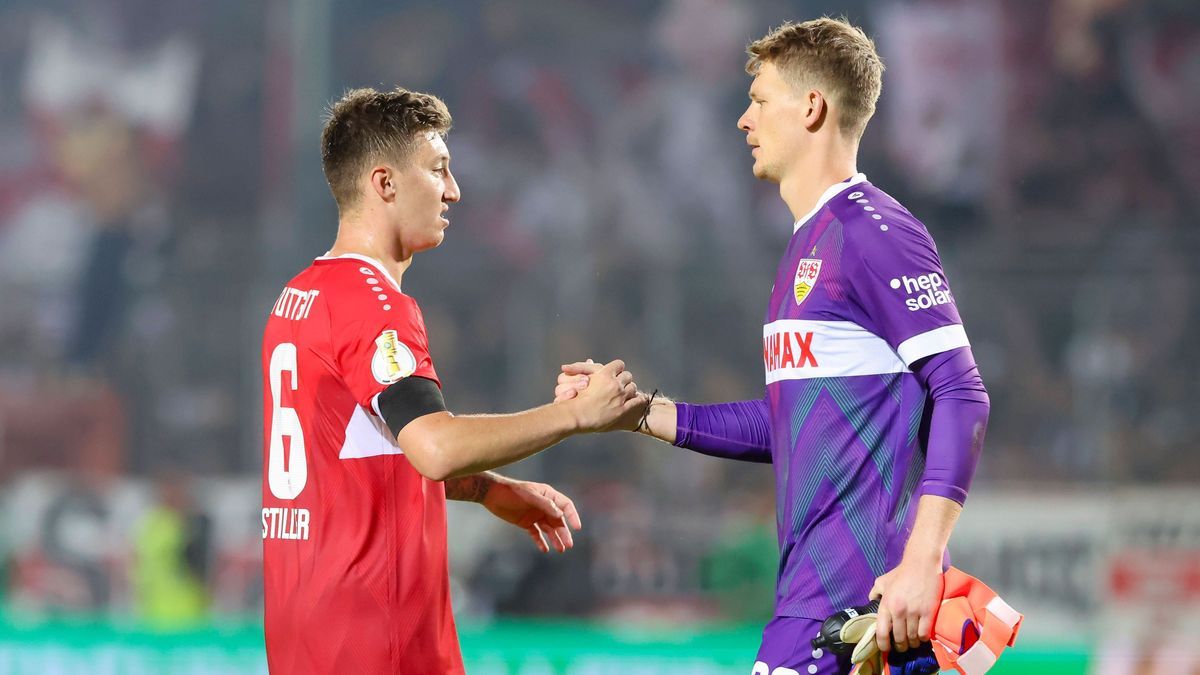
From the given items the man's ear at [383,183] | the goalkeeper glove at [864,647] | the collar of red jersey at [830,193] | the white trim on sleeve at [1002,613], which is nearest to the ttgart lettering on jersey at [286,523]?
the man's ear at [383,183]

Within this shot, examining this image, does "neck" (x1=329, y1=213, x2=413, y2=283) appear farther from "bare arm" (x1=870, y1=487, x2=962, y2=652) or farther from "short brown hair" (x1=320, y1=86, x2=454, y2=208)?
"bare arm" (x1=870, y1=487, x2=962, y2=652)

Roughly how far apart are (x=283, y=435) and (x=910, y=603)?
149cm

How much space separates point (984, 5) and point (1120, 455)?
12.5 feet

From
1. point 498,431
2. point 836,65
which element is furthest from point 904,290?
point 498,431

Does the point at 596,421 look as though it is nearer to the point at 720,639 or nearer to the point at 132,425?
the point at 720,639

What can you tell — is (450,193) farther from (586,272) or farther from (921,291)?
(586,272)

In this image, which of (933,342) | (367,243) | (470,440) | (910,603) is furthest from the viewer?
(367,243)

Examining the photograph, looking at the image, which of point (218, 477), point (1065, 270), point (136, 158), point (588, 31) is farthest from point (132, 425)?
point (1065, 270)

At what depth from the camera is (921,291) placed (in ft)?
9.48

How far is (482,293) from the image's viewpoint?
9914mm

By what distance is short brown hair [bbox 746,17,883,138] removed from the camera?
3.27 m

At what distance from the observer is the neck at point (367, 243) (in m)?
3.46

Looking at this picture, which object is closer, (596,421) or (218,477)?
(596,421)

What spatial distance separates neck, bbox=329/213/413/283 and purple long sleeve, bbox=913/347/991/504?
4.48 ft
